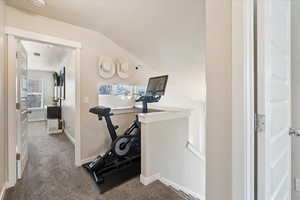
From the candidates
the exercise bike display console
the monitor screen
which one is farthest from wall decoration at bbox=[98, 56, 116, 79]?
the monitor screen

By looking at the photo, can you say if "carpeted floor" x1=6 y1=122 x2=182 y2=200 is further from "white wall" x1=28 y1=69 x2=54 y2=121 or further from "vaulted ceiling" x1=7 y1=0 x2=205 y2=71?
"white wall" x1=28 y1=69 x2=54 y2=121

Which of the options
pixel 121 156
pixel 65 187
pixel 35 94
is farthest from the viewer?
pixel 35 94

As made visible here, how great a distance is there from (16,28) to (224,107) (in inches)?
106

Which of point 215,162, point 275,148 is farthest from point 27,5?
point 275,148

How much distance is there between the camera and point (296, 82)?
1.35 meters

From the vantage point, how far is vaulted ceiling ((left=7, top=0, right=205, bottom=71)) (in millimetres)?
1956

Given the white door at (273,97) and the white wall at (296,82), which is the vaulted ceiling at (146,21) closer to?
the white wall at (296,82)

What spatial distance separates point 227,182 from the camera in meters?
0.87

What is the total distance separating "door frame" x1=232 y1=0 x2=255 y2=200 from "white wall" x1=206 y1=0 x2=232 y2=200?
57 millimetres

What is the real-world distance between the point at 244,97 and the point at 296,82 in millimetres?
1005

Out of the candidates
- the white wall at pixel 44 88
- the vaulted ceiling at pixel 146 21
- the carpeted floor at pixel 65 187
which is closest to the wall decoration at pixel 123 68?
the vaulted ceiling at pixel 146 21

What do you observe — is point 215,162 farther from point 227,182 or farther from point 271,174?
point 271,174

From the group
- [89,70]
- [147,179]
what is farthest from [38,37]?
[147,179]

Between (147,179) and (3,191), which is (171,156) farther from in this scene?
(3,191)
